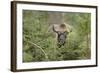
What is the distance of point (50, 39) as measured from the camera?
2.00m

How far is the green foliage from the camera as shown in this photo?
192 cm

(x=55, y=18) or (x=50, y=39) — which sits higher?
(x=55, y=18)

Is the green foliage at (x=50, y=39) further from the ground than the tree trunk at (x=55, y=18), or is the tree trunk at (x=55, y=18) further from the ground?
the tree trunk at (x=55, y=18)

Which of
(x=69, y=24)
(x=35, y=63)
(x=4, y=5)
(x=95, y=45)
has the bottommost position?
(x=35, y=63)

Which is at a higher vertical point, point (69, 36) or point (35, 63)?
point (69, 36)

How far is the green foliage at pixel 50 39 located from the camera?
1.92 metres

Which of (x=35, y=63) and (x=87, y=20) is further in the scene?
(x=87, y=20)

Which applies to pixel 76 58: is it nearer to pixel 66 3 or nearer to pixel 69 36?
pixel 69 36

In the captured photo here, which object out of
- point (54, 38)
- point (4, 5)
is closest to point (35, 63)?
point (54, 38)

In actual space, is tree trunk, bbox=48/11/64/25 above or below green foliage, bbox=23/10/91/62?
above

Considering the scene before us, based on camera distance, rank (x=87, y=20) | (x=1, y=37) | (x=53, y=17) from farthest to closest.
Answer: (x=87, y=20), (x=53, y=17), (x=1, y=37)

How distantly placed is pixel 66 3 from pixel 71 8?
0.06m

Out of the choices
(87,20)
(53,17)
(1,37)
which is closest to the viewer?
(1,37)

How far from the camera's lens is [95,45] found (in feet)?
7.20
